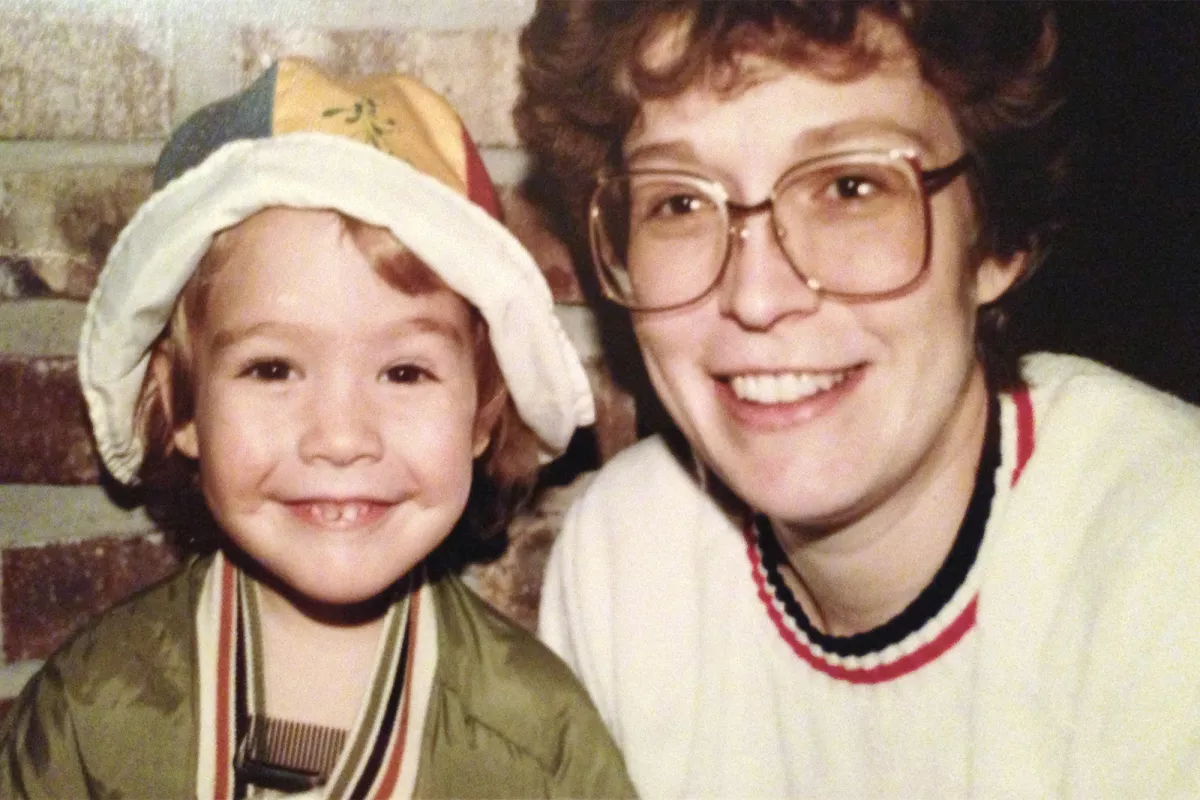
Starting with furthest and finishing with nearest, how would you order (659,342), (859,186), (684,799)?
(684,799) < (659,342) < (859,186)

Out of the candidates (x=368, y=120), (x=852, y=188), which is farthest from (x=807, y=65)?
(x=368, y=120)

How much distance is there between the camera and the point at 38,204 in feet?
3.36

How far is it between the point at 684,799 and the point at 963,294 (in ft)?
1.87

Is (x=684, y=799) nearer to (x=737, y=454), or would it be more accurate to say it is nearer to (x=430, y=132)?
(x=737, y=454)

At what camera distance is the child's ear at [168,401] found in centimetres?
105

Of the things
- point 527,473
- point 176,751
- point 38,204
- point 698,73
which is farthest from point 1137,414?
point 38,204

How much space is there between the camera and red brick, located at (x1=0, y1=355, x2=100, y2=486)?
3.47ft

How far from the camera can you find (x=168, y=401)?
1058mm

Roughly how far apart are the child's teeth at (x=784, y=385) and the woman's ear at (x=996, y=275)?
0.16 meters

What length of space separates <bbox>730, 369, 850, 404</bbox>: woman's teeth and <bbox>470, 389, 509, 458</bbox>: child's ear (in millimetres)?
265

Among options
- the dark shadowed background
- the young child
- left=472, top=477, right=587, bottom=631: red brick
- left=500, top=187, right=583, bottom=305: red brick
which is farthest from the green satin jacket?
the dark shadowed background

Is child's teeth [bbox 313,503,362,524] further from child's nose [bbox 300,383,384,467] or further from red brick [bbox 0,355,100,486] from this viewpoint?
red brick [bbox 0,355,100,486]

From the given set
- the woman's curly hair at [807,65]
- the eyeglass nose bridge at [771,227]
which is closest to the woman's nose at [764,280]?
the eyeglass nose bridge at [771,227]

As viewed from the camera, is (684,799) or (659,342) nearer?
(659,342)
